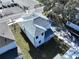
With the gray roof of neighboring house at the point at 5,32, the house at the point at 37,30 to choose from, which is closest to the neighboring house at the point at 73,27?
the house at the point at 37,30

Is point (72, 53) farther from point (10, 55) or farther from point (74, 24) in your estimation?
point (10, 55)

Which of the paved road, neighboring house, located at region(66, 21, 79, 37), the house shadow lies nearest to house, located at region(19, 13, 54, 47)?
the house shadow

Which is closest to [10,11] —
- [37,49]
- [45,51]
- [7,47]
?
[7,47]

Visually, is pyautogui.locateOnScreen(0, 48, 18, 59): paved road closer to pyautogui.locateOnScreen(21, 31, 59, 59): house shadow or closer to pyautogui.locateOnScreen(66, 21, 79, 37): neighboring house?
pyautogui.locateOnScreen(21, 31, 59, 59): house shadow

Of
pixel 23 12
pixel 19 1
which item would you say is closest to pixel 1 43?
pixel 23 12

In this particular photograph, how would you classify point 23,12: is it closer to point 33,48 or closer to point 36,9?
point 36,9
